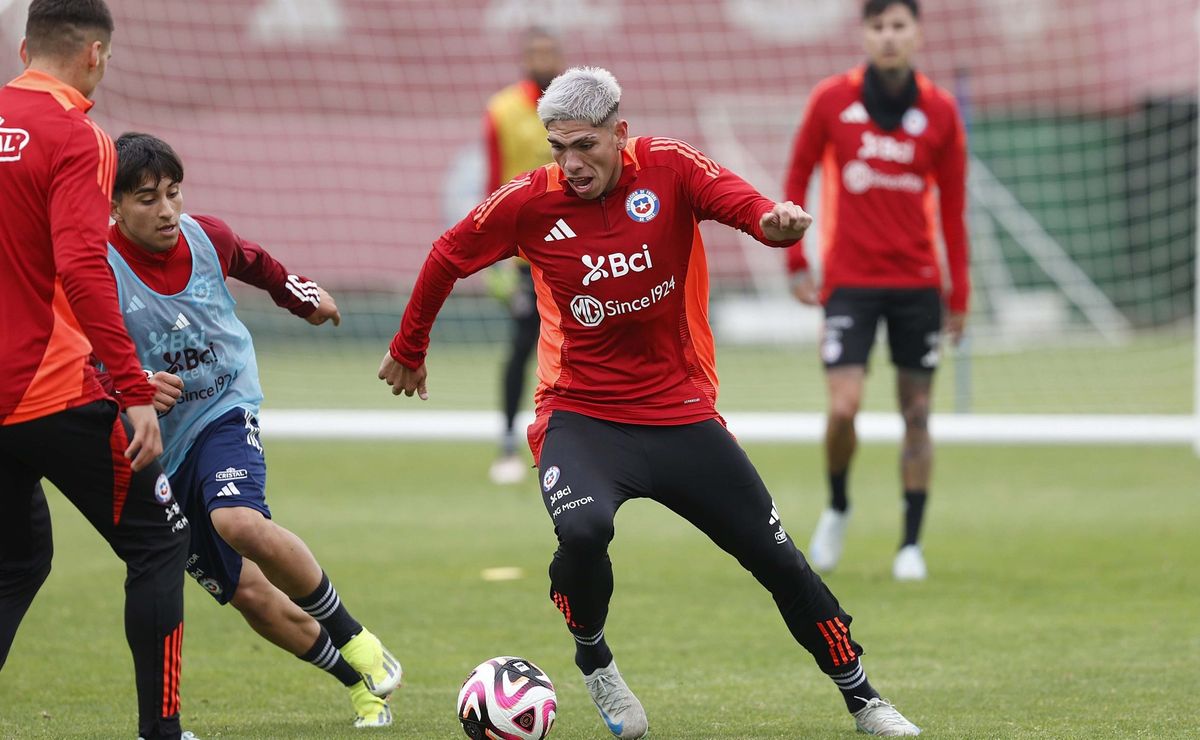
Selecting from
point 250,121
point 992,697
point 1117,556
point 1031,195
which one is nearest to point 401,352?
point 992,697

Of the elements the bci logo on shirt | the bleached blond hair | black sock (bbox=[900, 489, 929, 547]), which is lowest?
black sock (bbox=[900, 489, 929, 547])

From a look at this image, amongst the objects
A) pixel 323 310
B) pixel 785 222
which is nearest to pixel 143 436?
pixel 323 310

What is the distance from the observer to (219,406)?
16.2ft

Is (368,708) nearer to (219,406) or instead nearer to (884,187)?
(219,406)

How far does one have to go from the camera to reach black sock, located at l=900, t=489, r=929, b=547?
7.70 m

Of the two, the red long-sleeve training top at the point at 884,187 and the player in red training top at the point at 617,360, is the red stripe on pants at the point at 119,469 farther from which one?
the red long-sleeve training top at the point at 884,187

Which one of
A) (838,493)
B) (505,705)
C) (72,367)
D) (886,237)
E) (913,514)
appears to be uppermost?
(72,367)

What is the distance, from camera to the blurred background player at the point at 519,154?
410 inches

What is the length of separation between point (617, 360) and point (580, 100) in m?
0.78

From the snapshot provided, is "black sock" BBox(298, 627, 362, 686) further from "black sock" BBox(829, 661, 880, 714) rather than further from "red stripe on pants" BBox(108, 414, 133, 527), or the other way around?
"black sock" BBox(829, 661, 880, 714)

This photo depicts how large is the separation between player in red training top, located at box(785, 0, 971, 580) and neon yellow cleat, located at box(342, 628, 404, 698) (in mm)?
3221

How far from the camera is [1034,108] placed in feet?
62.4

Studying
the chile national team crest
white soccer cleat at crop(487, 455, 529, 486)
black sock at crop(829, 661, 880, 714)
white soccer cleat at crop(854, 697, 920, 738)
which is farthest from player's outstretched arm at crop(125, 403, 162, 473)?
white soccer cleat at crop(487, 455, 529, 486)

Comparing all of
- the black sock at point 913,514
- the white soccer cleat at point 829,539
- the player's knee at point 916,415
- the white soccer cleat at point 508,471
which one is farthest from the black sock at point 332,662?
the white soccer cleat at point 508,471
